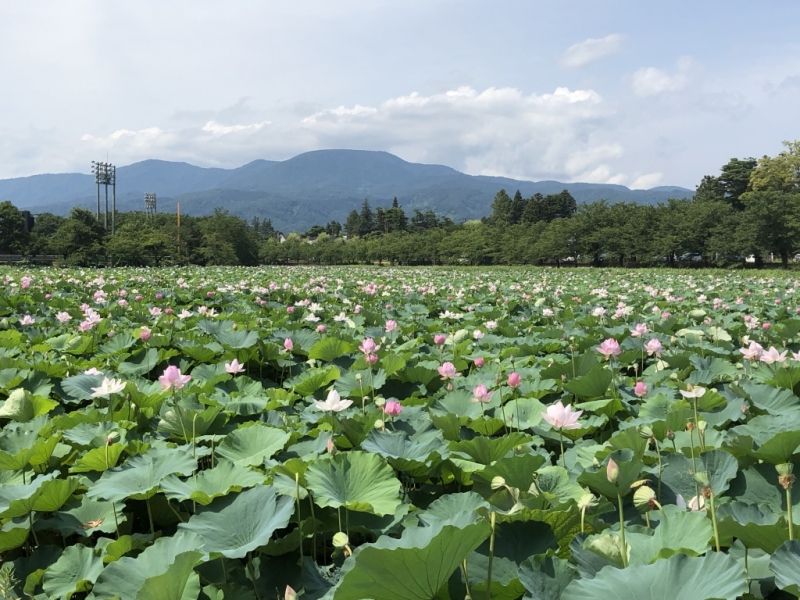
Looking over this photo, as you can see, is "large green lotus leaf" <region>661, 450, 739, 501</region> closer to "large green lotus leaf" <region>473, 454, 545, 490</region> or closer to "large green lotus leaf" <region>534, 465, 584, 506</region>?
"large green lotus leaf" <region>534, 465, 584, 506</region>

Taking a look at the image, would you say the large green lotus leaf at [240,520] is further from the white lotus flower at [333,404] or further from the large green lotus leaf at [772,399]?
the large green lotus leaf at [772,399]

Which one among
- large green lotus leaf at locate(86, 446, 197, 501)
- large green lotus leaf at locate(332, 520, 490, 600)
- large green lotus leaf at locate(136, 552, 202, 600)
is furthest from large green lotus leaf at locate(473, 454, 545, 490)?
large green lotus leaf at locate(86, 446, 197, 501)

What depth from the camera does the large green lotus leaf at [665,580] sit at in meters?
0.90

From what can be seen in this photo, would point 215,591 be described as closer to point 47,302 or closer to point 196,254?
point 47,302

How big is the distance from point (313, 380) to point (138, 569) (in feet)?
5.33

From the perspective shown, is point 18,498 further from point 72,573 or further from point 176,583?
point 176,583

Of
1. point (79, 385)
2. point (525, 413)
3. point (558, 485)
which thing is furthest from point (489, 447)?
point (79, 385)

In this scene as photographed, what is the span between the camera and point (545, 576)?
3.46 feet

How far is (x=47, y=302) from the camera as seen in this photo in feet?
21.7

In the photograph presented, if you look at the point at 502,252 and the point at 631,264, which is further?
the point at 502,252

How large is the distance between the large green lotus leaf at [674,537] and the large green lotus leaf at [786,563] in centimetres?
13

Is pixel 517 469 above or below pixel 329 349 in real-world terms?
above

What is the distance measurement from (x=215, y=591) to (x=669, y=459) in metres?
1.21

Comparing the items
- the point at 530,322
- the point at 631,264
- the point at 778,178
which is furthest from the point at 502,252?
the point at 530,322
